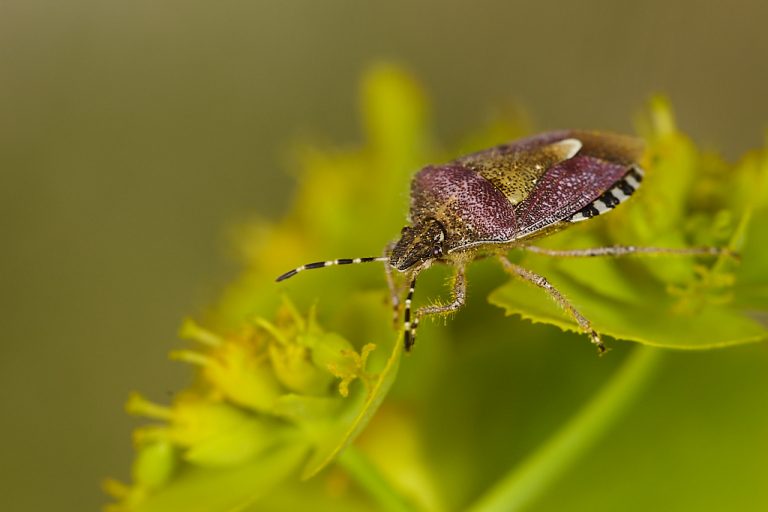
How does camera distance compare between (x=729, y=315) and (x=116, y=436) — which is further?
(x=116, y=436)

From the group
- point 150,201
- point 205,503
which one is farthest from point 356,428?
point 150,201

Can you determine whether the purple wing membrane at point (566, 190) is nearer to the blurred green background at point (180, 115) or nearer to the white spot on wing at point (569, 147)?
the white spot on wing at point (569, 147)

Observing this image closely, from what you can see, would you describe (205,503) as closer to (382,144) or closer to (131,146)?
(382,144)

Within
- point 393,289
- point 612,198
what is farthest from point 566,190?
point 393,289

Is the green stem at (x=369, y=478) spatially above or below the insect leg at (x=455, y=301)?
below

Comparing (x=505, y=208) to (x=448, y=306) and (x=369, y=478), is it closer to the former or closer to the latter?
(x=448, y=306)

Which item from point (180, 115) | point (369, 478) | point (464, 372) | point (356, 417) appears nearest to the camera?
point (356, 417)

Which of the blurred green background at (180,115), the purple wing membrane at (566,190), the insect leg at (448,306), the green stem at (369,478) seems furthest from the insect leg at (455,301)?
the blurred green background at (180,115)
